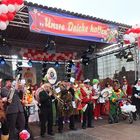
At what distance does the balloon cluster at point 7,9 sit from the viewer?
A: 8961 mm

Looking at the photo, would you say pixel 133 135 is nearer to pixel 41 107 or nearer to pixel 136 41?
pixel 41 107

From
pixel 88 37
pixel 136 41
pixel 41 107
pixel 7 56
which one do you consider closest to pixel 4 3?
pixel 41 107

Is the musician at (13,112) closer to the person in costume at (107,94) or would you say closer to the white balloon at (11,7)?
the white balloon at (11,7)

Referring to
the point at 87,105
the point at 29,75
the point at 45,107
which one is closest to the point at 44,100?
the point at 45,107

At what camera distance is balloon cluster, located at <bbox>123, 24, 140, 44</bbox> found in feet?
41.7

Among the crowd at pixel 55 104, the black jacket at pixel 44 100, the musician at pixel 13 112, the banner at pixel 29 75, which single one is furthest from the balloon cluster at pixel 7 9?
the banner at pixel 29 75

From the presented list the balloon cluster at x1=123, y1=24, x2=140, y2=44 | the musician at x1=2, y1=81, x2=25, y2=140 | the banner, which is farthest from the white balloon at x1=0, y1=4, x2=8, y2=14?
the banner

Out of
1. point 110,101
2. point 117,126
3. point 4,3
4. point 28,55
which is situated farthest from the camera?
point 28,55

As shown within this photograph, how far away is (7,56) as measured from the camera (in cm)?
1373

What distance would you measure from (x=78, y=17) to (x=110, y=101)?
3223 millimetres

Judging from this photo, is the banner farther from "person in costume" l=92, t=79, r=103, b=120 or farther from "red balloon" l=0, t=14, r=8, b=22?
"red balloon" l=0, t=14, r=8, b=22

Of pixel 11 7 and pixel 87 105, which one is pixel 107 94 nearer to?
pixel 87 105

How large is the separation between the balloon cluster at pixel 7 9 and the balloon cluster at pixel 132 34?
5.15 metres

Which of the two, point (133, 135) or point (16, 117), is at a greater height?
point (16, 117)
